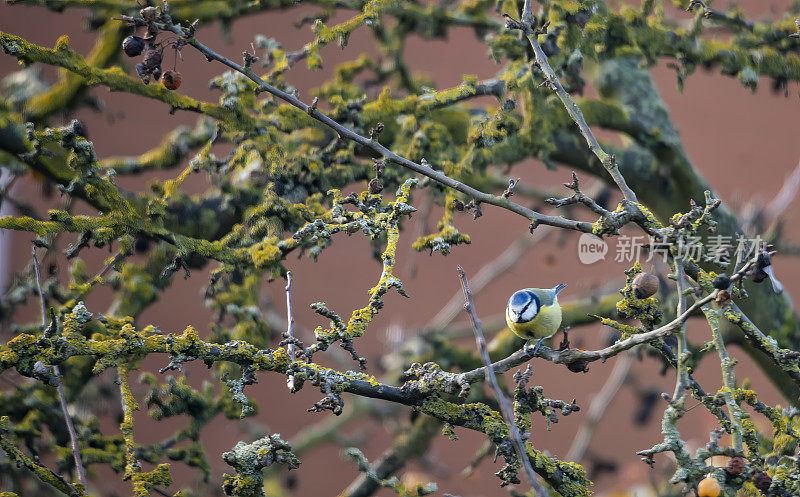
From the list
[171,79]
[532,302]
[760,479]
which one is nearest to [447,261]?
[532,302]

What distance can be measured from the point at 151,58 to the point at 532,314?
3.39 ft

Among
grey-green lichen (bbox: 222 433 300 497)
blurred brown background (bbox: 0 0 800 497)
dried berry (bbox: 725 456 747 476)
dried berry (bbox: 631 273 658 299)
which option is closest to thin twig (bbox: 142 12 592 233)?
dried berry (bbox: 631 273 658 299)

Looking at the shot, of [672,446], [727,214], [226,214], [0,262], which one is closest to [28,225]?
[226,214]

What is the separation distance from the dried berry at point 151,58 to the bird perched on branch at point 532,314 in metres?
0.97

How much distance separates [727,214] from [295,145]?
5.00 ft

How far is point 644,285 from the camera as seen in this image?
5.23 ft

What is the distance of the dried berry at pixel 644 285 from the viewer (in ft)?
5.23

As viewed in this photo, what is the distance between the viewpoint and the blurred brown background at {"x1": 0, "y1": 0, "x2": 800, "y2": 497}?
4770 mm

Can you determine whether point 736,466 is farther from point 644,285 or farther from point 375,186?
point 375,186

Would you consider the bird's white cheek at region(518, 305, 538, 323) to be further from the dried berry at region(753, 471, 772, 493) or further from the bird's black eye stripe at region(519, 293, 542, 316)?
the dried berry at region(753, 471, 772, 493)

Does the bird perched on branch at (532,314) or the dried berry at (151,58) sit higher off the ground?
the dried berry at (151,58)

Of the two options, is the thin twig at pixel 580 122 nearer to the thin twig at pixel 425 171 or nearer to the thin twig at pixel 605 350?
the thin twig at pixel 425 171

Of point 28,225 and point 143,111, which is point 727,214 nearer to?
point 28,225

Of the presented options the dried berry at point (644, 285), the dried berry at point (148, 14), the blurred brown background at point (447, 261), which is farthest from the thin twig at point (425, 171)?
the blurred brown background at point (447, 261)
